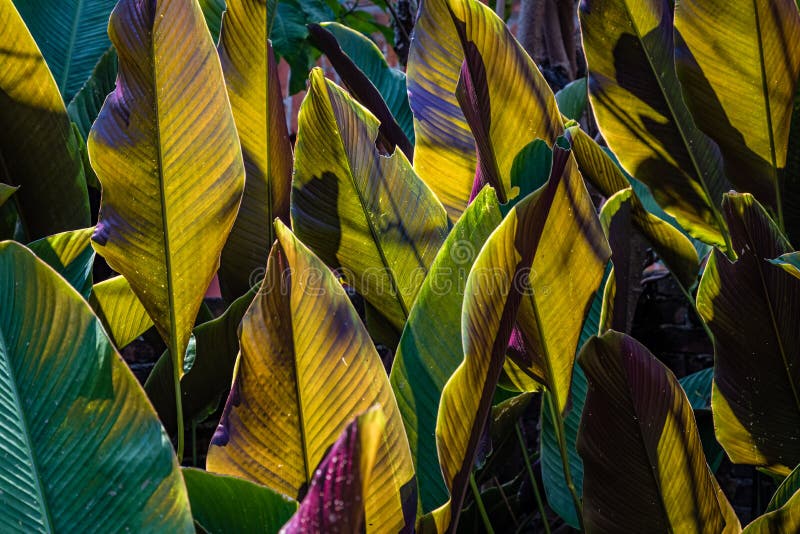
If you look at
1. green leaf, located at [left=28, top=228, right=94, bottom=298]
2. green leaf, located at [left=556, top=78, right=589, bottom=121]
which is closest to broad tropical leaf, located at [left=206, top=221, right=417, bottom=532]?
green leaf, located at [left=28, top=228, right=94, bottom=298]

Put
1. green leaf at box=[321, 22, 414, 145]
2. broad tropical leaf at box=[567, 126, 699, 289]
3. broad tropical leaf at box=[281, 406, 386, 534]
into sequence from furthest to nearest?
green leaf at box=[321, 22, 414, 145], broad tropical leaf at box=[567, 126, 699, 289], broad tropical leaf at box=[281, 406, 386, 534]

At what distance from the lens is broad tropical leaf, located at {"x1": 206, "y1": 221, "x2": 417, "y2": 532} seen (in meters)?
0.52

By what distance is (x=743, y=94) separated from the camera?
974 mm

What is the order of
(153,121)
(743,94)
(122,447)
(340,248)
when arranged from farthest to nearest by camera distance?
(743,94) < (340,248) < (153,121) < (122,447)

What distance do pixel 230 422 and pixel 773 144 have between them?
0.75 m

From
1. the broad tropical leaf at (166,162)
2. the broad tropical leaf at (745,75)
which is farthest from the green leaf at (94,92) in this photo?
the broad tropical leaf at (745,75)

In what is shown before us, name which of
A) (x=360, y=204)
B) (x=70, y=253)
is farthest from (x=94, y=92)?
(x=360, y=204)

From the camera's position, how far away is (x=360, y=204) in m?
0.76

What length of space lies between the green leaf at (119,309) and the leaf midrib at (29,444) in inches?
11.1

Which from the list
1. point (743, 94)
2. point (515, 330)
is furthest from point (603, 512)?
point (743, 94)

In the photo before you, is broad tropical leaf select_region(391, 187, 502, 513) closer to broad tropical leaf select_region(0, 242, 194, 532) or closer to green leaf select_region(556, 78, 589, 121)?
broad tropical leaf select_region(0, 242, 194, 532)

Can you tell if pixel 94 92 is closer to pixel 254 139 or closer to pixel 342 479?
pixel 254 139

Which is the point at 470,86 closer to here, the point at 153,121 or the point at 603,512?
the point at 153,121

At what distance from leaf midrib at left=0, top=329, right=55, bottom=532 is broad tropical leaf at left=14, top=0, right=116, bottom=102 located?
78 cm
